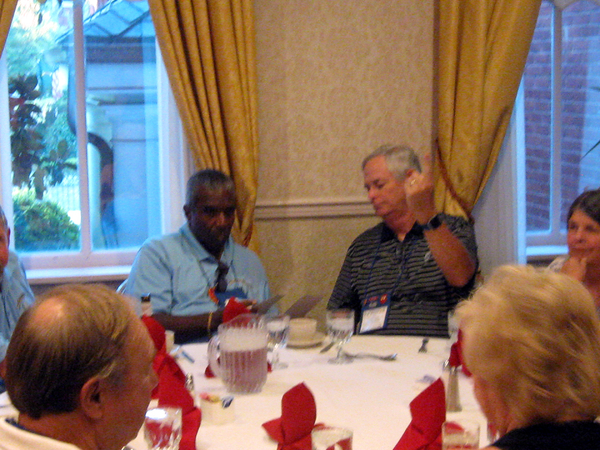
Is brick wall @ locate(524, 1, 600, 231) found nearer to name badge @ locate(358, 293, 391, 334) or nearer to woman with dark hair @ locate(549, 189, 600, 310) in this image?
woman with dark hair @ locate(549, 189, 600, 310)

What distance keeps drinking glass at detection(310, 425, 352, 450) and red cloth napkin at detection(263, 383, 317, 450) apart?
0.7 inches

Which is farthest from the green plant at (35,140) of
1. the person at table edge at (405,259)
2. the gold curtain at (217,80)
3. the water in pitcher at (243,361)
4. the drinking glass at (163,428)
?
the drinking glass at (163,428)

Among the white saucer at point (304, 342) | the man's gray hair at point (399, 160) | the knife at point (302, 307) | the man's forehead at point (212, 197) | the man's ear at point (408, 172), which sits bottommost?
the white saucer at point (304, 342)

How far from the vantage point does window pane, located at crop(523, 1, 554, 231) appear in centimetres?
395

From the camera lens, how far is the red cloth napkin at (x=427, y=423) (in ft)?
4.25

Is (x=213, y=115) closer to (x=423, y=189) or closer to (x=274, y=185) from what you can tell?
(x=274, y=185)

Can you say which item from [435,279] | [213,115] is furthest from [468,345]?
[213,115]

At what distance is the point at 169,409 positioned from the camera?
4.48ft

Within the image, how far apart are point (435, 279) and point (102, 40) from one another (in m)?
2.18

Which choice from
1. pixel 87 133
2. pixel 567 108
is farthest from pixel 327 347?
pixel 567 108

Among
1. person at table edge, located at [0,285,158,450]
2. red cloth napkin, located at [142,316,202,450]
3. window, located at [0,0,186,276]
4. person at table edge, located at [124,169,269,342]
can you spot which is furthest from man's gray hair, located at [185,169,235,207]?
person at table edge, located at [0,285,158,450]

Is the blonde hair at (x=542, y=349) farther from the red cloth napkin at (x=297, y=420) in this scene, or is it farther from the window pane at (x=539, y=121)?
the window pane at (x=539, y=121)

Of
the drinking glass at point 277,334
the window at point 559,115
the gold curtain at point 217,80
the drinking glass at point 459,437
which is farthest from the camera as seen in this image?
the window at point 559,115

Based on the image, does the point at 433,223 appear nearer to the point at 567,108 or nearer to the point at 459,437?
the point at 459,437
